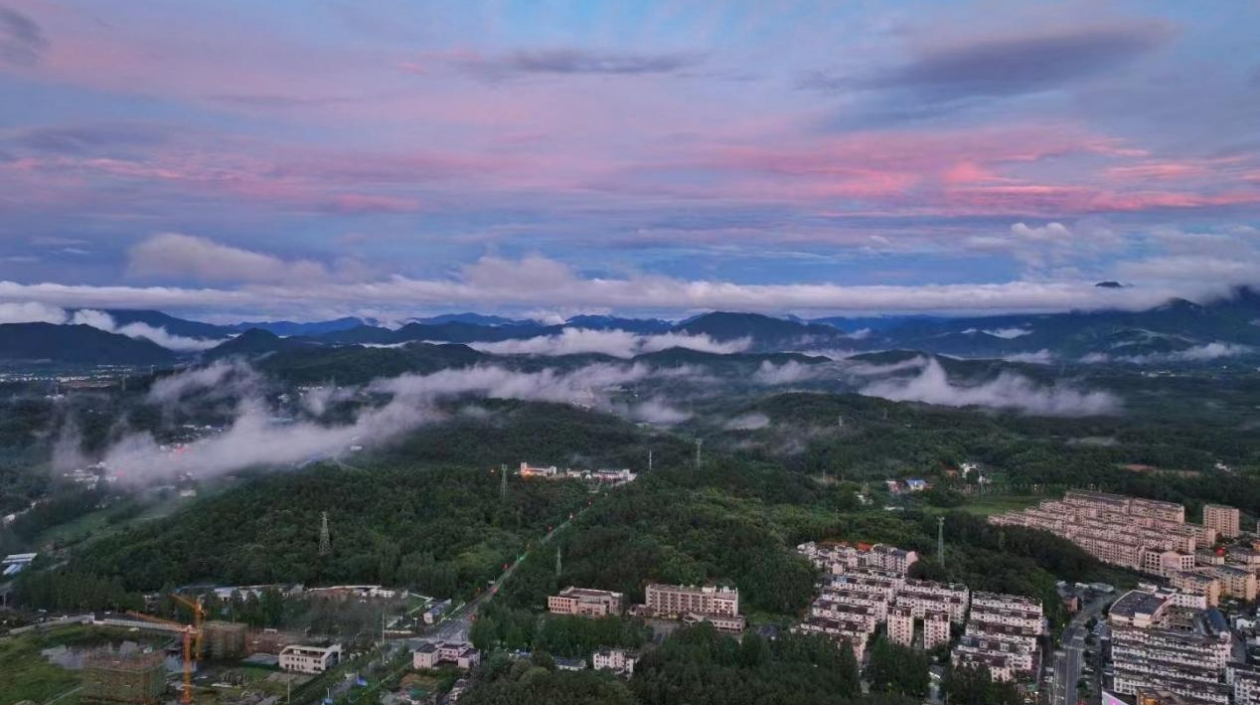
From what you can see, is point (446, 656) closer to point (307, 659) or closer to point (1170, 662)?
point (307, 659)

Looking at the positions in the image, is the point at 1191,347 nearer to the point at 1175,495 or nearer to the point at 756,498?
the point at 1175,495

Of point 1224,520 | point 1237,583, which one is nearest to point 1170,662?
point 1237,583

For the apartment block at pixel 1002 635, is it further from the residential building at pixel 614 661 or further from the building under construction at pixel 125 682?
the building under construction at pixel 125 682

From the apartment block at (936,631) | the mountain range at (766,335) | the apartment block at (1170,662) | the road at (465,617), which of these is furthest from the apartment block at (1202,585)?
the mountain range at (766,335)

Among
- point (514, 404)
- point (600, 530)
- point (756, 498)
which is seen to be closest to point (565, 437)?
point (514, 404)

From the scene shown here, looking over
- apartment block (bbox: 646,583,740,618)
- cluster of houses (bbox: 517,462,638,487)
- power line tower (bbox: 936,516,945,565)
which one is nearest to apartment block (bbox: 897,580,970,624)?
power line tower (bbox: 936,516,945,565)

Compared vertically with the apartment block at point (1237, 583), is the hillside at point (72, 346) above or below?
above
